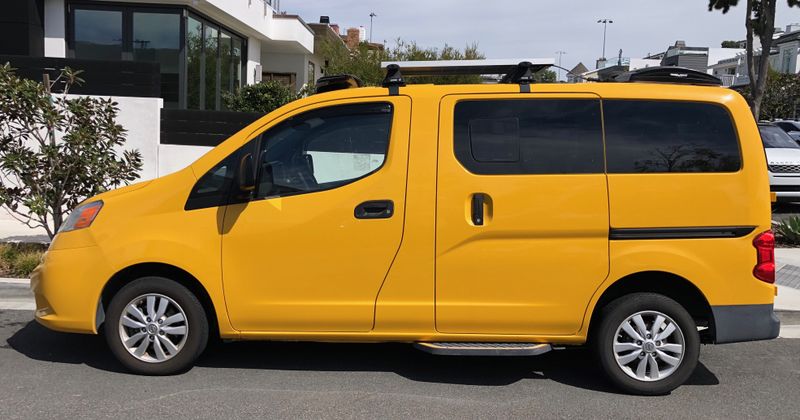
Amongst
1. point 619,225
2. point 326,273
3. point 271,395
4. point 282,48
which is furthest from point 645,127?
point 282,48

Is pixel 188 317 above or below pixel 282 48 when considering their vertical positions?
below

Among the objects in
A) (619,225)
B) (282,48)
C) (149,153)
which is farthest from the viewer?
(282,48)

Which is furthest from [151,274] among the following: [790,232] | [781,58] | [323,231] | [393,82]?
[781,58]

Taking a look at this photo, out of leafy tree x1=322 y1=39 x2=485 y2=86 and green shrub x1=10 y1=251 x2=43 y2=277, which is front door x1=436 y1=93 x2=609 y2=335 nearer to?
green shrub x1=10 y1=251 x2=43 y2=277

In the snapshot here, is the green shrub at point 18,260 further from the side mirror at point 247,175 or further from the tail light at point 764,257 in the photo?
the tail light at point 764,257

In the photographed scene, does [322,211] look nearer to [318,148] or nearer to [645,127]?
[318,148]

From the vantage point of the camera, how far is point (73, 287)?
4582 mm

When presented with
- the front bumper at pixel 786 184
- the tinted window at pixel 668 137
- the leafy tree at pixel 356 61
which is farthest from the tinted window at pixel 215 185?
the leafy tree at pixel 356 61

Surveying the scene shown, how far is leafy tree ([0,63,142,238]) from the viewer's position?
7.21m

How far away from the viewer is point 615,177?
4.39m

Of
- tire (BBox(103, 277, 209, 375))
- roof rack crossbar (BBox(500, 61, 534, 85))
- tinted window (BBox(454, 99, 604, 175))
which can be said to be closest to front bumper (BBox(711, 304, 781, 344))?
tinted window (BBox(454, 99, 604, 175))

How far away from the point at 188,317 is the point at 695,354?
11.1ft

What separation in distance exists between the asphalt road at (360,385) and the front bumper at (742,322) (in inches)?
17.6

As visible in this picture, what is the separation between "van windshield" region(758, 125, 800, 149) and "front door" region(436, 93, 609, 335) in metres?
11.8
